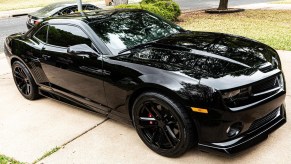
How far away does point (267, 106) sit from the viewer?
3.17m

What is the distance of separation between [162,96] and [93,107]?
1373 millimetres

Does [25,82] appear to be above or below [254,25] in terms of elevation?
below

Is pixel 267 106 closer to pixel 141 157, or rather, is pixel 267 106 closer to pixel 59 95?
pixel 141 157

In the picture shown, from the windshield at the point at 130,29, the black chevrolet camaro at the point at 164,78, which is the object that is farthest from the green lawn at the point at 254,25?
the black chevrolet camaro at the point at 164,78

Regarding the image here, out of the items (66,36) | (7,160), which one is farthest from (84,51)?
(7,160)

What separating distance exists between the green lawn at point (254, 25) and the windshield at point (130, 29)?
13.1ft

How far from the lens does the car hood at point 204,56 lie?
3209 millimetres

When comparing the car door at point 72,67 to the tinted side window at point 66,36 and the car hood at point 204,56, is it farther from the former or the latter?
the car hood at point 204,56

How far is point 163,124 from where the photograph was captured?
3.37 metres

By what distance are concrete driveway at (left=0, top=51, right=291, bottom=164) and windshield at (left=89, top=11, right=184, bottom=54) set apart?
1132 mm

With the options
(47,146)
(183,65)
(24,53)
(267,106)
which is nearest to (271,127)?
(267,106)

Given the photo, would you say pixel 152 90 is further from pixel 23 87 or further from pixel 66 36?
pixel 23 87

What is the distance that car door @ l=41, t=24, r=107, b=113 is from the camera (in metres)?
3.97

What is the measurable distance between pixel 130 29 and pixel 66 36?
953mm
